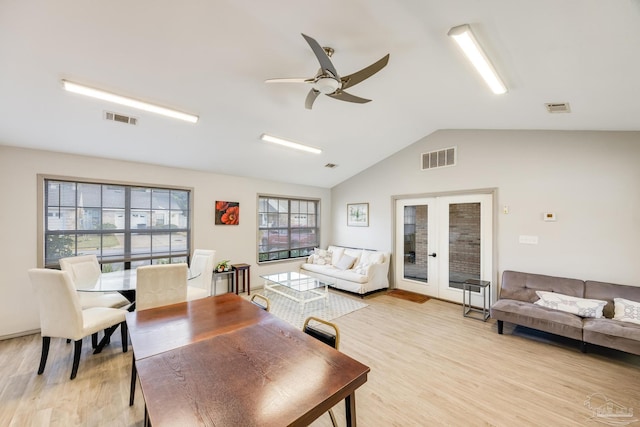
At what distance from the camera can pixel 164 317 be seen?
201cm

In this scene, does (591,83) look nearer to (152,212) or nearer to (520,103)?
(520,103)

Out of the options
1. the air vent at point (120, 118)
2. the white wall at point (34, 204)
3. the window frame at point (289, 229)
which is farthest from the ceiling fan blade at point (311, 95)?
the window frame at point (289, 229)

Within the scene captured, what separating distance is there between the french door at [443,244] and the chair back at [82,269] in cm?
525

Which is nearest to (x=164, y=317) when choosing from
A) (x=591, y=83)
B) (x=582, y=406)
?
(x=582, y=406)

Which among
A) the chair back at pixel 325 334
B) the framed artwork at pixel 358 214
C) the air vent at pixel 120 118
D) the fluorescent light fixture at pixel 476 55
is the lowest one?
the chair back at pixel 325 334

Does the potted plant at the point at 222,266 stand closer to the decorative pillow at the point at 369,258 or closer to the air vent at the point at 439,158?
the decorative pillow at the point at 369,258

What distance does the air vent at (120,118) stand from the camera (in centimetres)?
309

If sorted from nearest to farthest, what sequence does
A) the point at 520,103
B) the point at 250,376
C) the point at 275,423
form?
the point at 275,423 < the point at 250,376 < the point at 520,103

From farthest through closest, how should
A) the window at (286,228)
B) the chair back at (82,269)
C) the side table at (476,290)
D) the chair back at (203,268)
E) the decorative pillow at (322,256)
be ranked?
1. the decorative pillow at (322,256)
2. the window at (286,228)
3. the side table at (476,290)
4. the chair back at (203,268)
5. the chair back at (82,269)

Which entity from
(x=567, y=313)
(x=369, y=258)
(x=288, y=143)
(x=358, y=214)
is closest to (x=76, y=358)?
(x=288, y=143)

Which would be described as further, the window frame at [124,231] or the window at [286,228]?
the window at [286,228]

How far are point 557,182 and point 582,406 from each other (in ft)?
9.43

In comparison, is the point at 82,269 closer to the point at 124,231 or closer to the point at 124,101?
the point at 124,231

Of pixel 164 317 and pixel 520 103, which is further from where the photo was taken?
pixel 520 103
